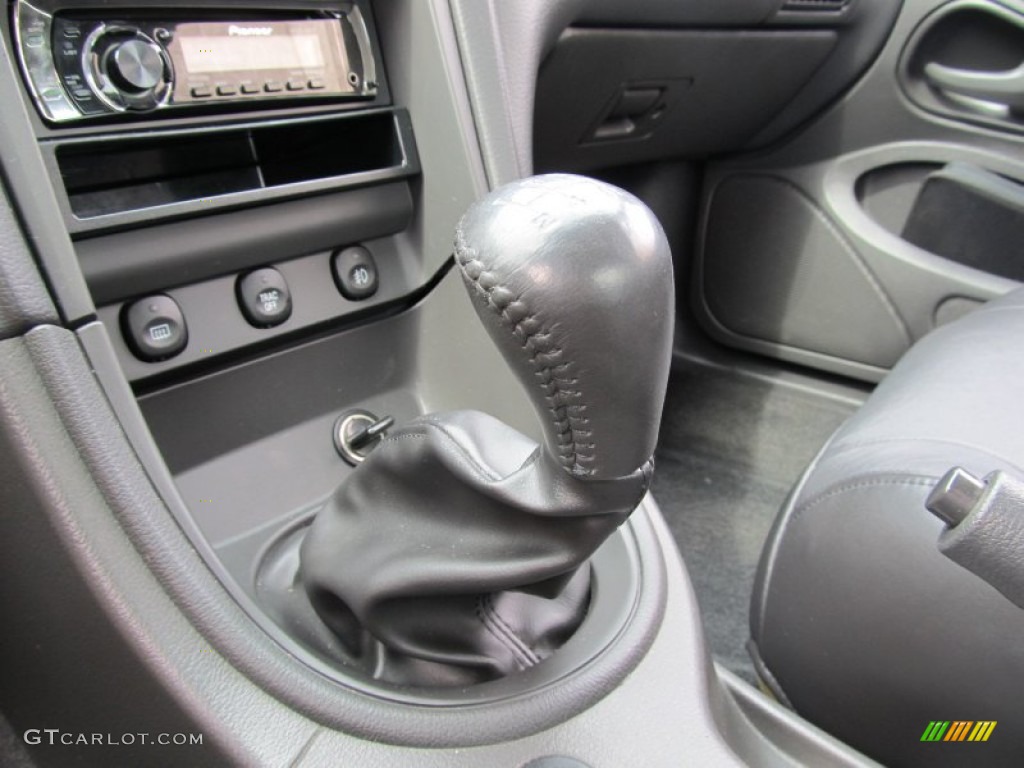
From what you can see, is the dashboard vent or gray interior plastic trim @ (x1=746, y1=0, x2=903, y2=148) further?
gray interior plastic trim @ (x1=746, y1=0, x2=903, y2=148)

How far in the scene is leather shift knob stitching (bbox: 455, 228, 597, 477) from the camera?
34 cm

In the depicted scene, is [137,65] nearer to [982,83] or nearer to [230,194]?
[230,194]

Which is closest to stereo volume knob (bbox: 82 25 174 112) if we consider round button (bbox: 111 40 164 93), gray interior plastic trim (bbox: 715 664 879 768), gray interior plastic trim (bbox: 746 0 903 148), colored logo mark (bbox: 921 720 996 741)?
round button (bbox: 111 40 164 93)

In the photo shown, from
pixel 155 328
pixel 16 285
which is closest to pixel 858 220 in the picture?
pixel 155 328

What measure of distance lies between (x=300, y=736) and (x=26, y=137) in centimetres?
35

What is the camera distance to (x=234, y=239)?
61 centimetres

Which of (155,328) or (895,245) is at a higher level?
(155,328)

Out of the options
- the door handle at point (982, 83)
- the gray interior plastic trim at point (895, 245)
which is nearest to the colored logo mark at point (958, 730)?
the gray interior plastic trim at point (895, 245)

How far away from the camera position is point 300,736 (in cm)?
45

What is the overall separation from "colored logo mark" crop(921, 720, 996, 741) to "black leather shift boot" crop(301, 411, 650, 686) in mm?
292

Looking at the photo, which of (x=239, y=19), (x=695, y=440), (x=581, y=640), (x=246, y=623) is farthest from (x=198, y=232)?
(x=695, y=440)

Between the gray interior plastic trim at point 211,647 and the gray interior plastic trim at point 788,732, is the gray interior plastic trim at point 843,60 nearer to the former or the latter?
the gray interior plastic trim at point 788,732

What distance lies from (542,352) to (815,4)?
1.06m

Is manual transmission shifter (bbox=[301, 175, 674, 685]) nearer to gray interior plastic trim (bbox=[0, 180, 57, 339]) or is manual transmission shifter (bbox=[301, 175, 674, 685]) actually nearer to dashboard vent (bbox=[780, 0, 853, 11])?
gray interior plastic trim (bbox=[0, 180, 57, 339])
